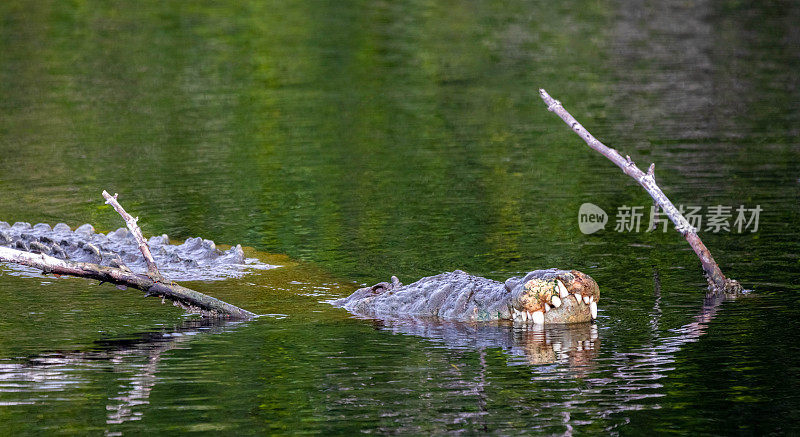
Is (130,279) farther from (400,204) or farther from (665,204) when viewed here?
(400,204)

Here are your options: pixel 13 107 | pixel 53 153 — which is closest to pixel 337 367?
pixel 53 153

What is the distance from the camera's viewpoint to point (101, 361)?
27.2 feet

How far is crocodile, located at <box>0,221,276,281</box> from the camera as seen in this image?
1142cm

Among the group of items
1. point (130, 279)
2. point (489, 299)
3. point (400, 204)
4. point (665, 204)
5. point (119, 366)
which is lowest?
point (119, 366)

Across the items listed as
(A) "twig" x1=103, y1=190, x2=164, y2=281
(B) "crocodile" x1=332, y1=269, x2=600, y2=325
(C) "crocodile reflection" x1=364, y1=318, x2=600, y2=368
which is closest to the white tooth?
(B) "crocodile" x1=332, y1=269, x2=600, y2=325

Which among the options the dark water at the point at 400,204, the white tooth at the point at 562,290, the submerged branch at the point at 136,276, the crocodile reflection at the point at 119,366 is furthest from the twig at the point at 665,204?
the crocodile reflection at the point at 119,366

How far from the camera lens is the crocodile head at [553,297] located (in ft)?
28.3

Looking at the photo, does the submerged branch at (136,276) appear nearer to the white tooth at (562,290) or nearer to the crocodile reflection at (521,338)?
the crocodile reflection at (521,338)

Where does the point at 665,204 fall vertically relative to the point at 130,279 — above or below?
above

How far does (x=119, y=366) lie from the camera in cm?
817

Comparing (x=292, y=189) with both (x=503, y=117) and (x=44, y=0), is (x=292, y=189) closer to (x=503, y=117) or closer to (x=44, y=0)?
(x=503, y=117)

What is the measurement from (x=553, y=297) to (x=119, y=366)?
321 centimetres

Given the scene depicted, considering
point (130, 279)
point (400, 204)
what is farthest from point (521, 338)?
point (400, 204)

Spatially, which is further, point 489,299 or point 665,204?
point 665,204
